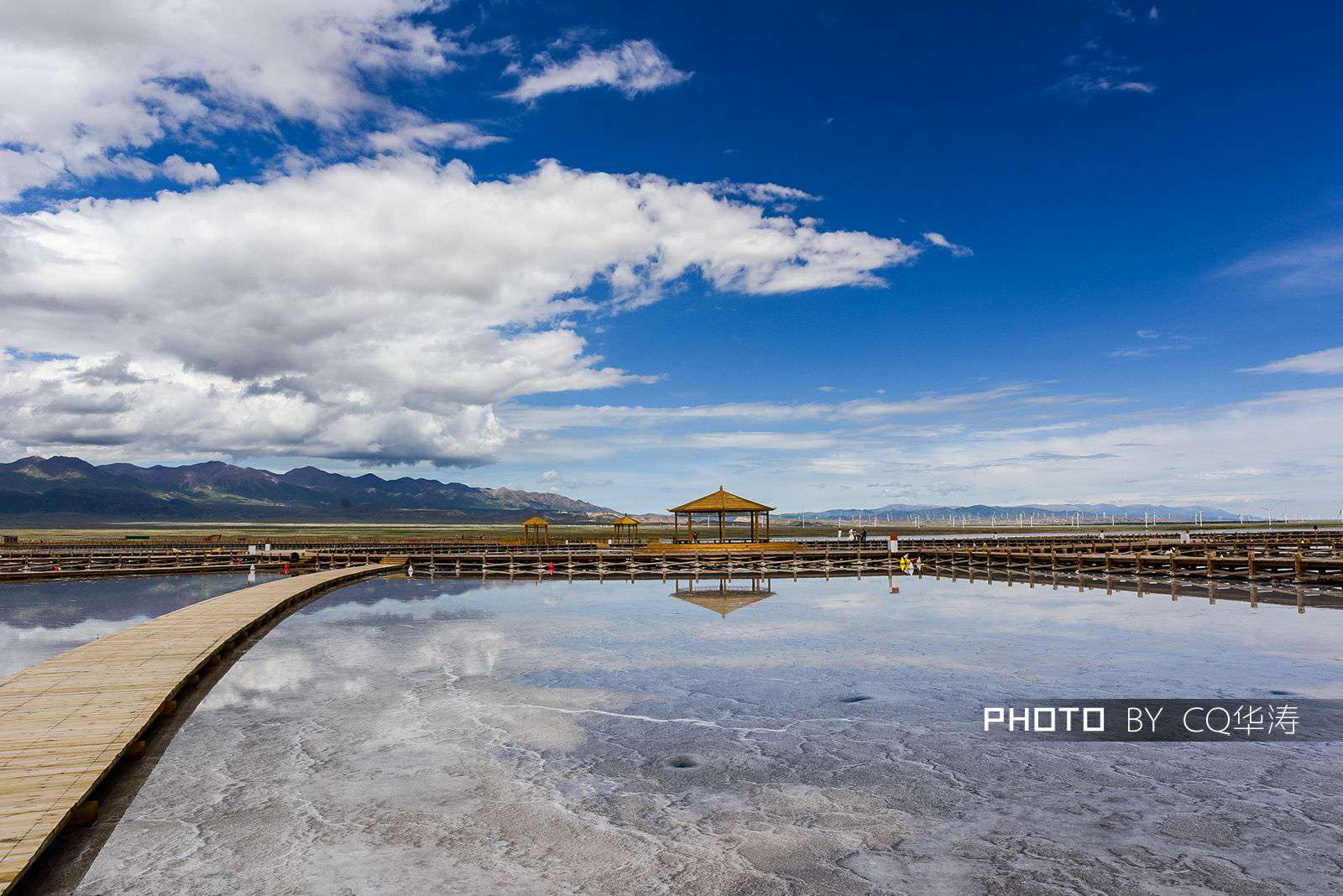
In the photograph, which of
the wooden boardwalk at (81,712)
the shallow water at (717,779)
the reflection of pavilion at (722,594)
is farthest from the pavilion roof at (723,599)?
the wooden boardwalk at (81,712)

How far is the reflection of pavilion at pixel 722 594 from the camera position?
99.0 ft

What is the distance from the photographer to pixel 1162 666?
16.6 meters

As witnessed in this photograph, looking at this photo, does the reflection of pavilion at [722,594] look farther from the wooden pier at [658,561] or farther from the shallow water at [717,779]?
the shallow water at [717,779]

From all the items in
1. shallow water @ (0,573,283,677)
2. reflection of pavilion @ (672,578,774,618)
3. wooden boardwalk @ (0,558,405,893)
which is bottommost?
reflection of pavilion @ (672,578,774,618)

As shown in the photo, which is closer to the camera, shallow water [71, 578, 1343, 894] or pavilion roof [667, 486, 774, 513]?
shallow water [71, 578, 1343, 894]

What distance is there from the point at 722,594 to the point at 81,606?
24685mm

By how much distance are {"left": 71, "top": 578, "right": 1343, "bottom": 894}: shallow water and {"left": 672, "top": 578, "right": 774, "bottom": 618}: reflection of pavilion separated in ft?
34.2

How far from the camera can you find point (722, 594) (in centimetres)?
3503

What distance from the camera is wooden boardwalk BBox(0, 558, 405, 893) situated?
7.73m

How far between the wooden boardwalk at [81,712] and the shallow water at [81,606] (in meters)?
1.83

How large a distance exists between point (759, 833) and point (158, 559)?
5088cm

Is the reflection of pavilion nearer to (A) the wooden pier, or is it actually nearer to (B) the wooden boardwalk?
(A) the wooden pier

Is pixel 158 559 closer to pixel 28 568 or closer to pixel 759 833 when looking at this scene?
pixel 28 568

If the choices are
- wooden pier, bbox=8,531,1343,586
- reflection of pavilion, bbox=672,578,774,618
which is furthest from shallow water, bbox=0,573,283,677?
reflection of pavilion, bbox=672,578,774,618
